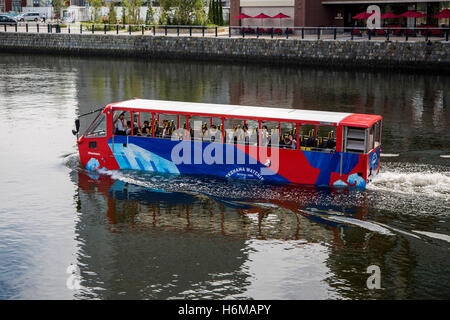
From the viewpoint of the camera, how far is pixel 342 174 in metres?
22.2

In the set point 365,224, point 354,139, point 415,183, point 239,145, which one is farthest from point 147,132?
point 415,183

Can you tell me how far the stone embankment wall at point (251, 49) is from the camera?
57.9m

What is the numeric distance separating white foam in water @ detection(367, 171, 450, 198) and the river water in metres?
0.04

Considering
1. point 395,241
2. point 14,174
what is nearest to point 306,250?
point 395,241

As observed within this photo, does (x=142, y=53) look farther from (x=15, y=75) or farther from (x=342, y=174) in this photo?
(x=342, y=174)

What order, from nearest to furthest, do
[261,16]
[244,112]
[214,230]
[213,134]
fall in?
[214,230] < [244,112] < [213,134] < [261,16]

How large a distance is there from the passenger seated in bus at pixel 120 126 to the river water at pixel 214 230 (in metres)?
1.59

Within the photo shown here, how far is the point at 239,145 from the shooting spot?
23219 mm

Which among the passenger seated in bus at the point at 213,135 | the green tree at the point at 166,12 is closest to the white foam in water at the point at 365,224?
the passenger seated in bus at the point at 213,135

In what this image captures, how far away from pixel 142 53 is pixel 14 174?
156 ft

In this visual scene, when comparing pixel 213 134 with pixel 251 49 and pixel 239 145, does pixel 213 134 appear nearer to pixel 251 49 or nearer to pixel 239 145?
pixel 239 145

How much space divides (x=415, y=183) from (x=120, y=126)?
36.3 feet

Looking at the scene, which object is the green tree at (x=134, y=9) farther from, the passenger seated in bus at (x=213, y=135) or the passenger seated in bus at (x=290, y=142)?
the passenger seated in bus at (x=290, y=142)

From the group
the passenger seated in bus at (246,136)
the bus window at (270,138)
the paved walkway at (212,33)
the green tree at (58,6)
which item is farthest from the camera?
the green tree at (58,6)
